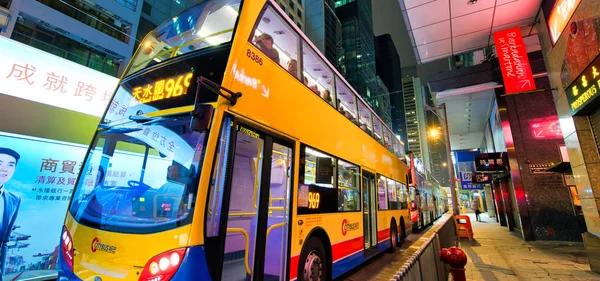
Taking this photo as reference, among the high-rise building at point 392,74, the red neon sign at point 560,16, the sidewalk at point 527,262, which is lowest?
the sidewalk at point 527,262

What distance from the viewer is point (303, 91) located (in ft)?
14.5

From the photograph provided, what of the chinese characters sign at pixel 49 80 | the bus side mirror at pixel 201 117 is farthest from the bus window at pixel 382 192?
the chinese characters sign at pixel 49 80

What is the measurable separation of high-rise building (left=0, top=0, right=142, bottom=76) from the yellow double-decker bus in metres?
11.7

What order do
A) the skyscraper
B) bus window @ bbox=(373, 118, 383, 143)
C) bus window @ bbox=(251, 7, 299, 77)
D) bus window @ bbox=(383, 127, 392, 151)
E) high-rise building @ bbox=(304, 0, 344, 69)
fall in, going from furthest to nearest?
high-rise building @ bbox=(304, 0, 344, 69) → the skyscraper → bus window @ bbox=(383, 127, 392, 151) → bus window @ bbox=(373, 118, 383, 143) → bus window @ bbox=(251, 7, 299, 77)

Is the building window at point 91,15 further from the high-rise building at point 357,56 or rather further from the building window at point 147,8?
the high-rise building at point 357,56

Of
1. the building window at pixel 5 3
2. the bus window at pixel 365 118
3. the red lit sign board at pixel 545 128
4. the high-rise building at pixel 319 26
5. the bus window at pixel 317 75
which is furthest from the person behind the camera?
the high-rise building at pixel 319 26

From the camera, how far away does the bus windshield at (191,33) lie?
3406 millimetres

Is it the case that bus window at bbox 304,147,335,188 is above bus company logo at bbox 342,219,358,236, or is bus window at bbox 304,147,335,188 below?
above

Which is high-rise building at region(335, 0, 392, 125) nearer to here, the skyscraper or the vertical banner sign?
the skyscraper

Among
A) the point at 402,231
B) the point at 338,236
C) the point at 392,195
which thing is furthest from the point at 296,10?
the point at 338,236

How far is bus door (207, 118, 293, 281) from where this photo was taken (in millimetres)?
2998

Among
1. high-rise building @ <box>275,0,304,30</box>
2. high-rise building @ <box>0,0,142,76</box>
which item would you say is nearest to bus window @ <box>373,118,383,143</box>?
high-rise building @ <box>0,0,142,76</box>

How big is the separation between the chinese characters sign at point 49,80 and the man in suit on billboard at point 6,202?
1131mm

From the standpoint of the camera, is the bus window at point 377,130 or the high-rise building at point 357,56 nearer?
the bus window at point 377,130
